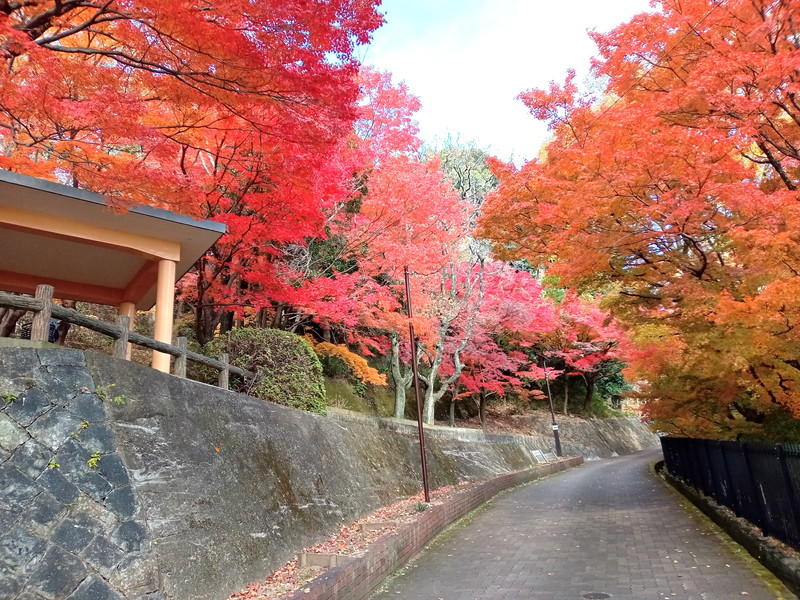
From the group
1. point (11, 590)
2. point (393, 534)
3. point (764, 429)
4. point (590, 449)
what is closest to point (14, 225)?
point (11, 590)

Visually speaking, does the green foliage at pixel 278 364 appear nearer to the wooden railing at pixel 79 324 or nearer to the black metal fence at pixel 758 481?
the wooden railing at pixel 79 324

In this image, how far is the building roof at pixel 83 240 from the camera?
7.31 m

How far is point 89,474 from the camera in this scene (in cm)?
437

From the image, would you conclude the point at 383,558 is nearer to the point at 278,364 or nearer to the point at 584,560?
the point at 584,560

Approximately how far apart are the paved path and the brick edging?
0.58ft

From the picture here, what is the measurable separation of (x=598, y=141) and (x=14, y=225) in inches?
336

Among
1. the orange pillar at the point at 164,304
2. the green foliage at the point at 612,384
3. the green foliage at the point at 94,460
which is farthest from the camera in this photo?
the green foliage at the point at 612,384

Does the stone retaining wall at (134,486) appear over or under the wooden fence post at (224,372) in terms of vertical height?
under

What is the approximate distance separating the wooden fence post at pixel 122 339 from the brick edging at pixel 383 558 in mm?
3095

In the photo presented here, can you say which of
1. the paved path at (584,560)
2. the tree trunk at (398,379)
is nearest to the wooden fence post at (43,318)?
the paved path at (584,560)

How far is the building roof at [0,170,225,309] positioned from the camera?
7312 millimetres

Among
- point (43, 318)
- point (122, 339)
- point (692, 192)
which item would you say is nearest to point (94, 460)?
point (43, 318)

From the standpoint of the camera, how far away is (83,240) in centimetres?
811

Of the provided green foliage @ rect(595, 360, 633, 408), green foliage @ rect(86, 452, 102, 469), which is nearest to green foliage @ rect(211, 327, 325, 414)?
green foliage @ rect(86, 452, 102, 469)
